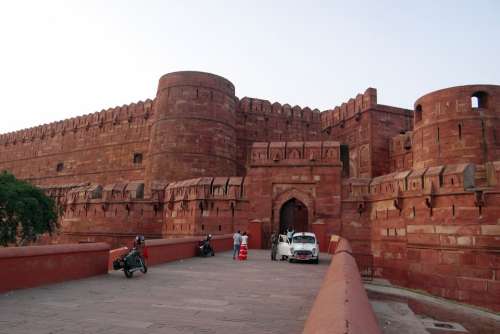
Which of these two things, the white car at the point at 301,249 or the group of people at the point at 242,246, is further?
the group of people at the point at 242,246

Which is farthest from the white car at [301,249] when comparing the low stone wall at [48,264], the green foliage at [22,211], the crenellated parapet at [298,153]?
the green foliage at [22,211]

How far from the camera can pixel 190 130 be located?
23.9 metres

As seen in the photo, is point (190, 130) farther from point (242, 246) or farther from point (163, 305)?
point (163, 305)

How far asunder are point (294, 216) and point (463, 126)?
308 inches

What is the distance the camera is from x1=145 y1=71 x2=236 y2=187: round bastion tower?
929 inches

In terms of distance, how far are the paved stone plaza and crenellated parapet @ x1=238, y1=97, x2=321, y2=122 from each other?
21.8 m

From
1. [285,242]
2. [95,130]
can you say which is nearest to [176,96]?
[95,130]

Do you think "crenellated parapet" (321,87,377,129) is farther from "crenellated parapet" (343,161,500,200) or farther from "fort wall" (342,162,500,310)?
"fort wall" (342,162,500,310)

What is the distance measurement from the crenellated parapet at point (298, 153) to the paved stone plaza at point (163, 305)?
9616 mm

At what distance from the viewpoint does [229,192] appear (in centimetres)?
1797

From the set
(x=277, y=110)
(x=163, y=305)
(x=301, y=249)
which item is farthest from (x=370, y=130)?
(x=163, y=305)

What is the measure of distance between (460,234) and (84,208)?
1796 centimetres

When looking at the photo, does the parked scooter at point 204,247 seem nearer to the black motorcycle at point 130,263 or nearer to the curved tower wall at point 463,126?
the black motorcycle at point 130,263

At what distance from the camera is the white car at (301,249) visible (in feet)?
35.3
